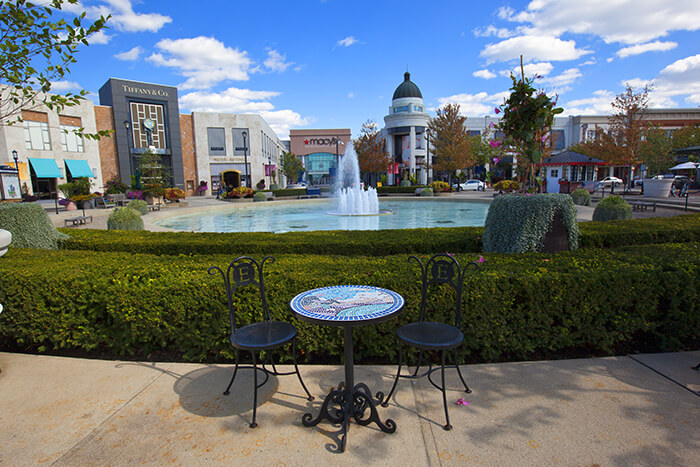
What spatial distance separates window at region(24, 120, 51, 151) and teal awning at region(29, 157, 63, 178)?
1143 millimetres

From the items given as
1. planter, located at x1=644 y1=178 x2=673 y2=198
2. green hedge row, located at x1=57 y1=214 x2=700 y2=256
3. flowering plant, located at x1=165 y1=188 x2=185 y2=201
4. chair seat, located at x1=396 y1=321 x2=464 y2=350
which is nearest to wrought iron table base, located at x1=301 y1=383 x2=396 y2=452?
chair seat, located at x1=396 y1=321 x2=464 y2=350

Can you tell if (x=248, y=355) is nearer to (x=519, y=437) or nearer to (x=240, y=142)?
(x=519, y=437)

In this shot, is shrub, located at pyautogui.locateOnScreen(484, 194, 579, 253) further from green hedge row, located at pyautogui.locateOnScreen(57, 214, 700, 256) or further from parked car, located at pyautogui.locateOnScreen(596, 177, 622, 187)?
parked car, located at pyautogui.locateOnScreen(596, 177, 622, 187)

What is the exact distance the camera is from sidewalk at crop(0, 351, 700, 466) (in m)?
2.30

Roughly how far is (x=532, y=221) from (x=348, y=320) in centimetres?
425

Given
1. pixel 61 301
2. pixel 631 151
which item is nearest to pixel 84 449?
pixel 61 301

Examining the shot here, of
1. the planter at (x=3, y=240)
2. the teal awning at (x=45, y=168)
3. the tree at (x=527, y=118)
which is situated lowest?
the planter at (x=3, y=240)

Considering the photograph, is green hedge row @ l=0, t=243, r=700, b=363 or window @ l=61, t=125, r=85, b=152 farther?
window @ l=61, t=125, r=85, b=152

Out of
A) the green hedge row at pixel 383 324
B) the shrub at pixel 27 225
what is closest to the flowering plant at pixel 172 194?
the shrub at pixel 27 225

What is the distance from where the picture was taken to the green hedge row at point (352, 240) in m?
5.77

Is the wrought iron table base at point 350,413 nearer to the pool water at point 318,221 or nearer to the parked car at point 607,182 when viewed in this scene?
the pool water at point 318,221

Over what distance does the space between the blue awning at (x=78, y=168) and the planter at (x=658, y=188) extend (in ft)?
153

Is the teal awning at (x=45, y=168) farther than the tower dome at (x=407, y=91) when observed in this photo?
No

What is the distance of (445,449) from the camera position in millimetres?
2340
